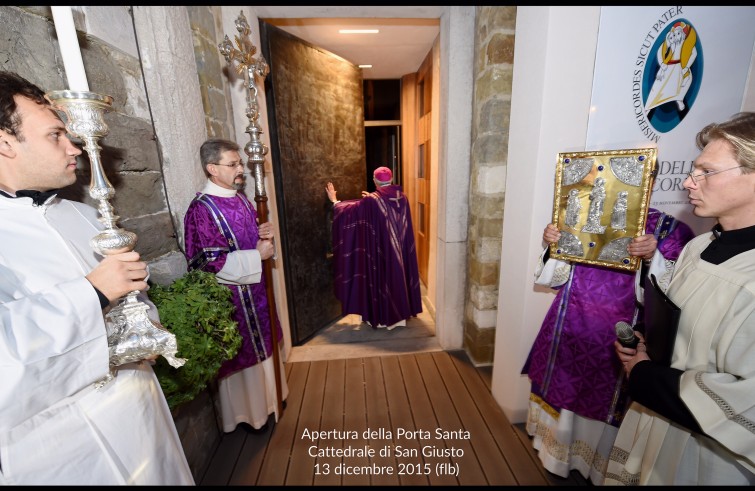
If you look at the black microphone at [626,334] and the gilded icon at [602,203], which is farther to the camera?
the gilded icon at [602,203]

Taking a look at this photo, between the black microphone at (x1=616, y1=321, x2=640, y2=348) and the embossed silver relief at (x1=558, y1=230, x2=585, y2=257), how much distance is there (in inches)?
16.4

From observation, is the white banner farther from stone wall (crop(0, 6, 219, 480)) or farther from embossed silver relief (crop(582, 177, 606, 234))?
stone wall (crop(0, 6, 219, 480))

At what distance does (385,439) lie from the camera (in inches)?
80.4

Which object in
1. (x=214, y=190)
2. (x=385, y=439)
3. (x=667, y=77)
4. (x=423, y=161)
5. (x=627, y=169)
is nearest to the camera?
(x=627, y=169)

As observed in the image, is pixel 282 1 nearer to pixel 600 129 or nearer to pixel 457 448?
pixel 600 129

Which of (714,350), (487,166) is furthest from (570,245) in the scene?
(487,166)

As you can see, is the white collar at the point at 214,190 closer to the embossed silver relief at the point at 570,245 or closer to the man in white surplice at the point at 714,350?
the embossed silver relief at the point at 570,245

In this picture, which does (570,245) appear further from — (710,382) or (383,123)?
(383,123)

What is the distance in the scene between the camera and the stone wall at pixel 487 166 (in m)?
2.18

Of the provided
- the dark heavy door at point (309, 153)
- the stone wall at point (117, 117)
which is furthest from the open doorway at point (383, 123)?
the stone wall at point (117, 117)

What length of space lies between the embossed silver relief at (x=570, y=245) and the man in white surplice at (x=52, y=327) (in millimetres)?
1804

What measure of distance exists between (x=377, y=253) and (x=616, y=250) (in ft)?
7.45

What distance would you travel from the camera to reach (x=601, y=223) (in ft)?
4.61

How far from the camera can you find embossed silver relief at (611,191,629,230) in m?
1.34
